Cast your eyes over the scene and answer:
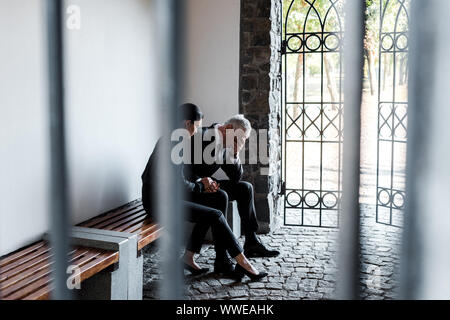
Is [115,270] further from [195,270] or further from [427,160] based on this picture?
[427,160]

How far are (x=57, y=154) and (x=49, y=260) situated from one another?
7.51 ft

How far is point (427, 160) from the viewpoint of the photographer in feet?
1.79

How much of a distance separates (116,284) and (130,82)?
2.17 m

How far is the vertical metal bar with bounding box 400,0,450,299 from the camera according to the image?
20.9 inches

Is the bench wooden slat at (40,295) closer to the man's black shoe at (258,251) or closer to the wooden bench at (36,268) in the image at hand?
the wooden bench at (36,268)

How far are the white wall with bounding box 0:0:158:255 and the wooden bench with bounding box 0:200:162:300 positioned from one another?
6.2 inches

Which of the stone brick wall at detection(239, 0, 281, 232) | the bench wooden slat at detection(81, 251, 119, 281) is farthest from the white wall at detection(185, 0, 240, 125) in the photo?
the bench wooden slat at detection(81, 251, 119, 281)

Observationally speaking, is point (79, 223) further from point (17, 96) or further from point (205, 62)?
point (205, 62)

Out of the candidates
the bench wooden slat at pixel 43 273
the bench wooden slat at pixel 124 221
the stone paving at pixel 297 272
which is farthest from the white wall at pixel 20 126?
the stone paving at pixel 297 272

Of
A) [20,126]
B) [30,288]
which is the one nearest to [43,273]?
[30,288]

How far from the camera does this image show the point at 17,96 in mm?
2955

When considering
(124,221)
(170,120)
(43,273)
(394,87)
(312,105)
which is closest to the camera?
(170,120)

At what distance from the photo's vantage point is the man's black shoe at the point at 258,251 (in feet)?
14.0
